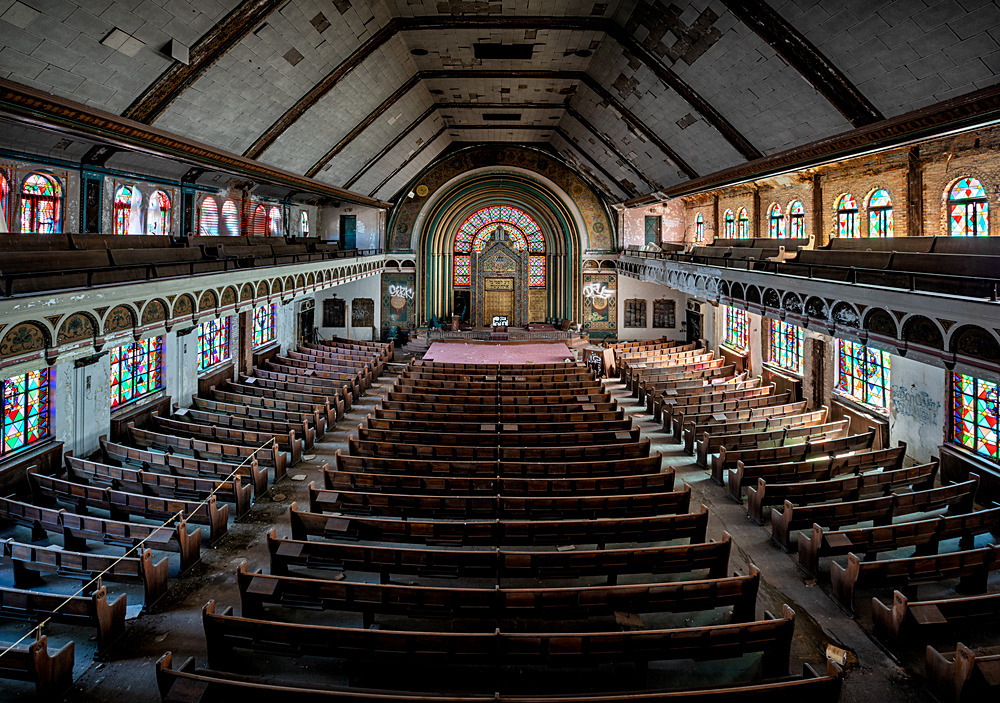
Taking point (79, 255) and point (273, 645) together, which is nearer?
point (273, 645)

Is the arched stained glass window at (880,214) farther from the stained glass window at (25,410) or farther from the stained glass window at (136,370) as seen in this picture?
the stained glass window at (25,410)

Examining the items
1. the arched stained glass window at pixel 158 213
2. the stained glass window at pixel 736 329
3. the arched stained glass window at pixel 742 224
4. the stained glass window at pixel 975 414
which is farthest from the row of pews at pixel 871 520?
the arched stained glass window at pixel 158 213

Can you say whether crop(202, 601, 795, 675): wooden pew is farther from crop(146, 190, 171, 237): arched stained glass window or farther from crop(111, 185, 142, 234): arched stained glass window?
crop(146, 190, 171, 237): arched stained glass window

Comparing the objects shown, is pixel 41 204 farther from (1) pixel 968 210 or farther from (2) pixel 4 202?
(1) pixel 968 210

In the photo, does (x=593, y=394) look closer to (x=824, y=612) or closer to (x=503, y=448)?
(x=503, y=448)

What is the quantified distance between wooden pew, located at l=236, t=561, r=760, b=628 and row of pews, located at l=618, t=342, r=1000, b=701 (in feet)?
5.43

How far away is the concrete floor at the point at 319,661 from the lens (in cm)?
560

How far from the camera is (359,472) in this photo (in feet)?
32.8

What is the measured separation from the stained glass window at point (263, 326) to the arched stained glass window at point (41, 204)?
878 centimetres

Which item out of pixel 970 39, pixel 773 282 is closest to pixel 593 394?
pixel 773 282

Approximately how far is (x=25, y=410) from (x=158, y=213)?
7.00 meters

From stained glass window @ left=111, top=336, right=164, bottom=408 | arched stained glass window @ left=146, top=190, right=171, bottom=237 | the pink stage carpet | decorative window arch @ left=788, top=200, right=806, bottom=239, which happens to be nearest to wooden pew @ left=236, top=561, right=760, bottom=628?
stained glass window @ left=111, top=336, right=164, bottom=408

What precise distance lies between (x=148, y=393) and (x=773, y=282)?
1574 centimetres

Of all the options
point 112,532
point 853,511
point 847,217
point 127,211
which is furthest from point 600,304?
point 112,532
